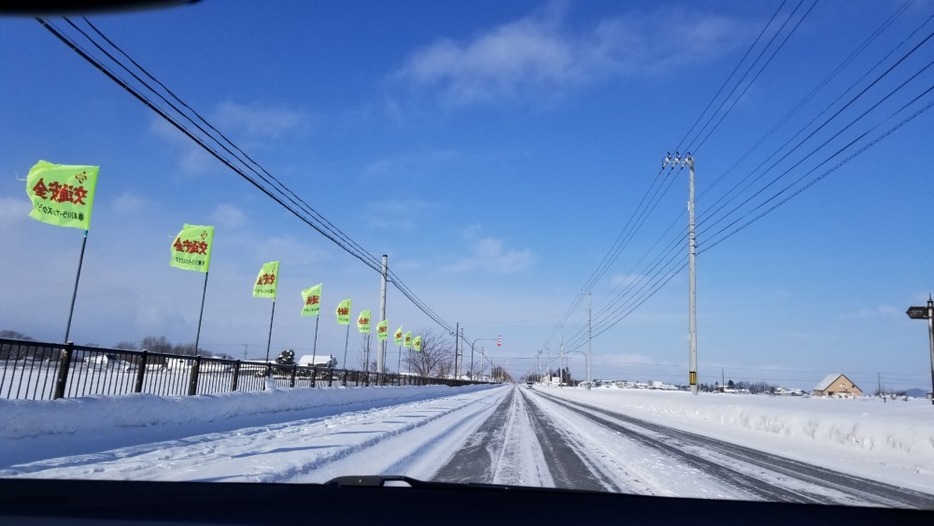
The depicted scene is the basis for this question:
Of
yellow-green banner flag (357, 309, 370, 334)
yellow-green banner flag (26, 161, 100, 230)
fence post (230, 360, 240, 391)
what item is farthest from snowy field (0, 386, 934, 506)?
yellow-green banner flag (357, 309, 370, 334)

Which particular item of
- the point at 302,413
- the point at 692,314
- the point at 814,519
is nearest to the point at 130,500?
the point at 814,519

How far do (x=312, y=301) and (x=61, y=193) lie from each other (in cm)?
1991

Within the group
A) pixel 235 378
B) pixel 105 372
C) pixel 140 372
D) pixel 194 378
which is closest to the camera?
pixel 105 372

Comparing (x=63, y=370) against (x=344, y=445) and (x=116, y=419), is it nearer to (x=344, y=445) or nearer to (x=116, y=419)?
(x=116, y=419)

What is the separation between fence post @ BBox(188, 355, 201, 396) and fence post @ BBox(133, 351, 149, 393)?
7.93 ft

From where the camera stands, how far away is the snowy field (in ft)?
26.1

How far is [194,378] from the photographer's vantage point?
15.5m

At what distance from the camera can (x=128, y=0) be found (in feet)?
14.2

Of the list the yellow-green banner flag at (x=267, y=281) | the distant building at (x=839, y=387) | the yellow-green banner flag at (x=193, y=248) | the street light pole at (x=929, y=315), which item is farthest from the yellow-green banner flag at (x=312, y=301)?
the distant building at (x=839, y=387)

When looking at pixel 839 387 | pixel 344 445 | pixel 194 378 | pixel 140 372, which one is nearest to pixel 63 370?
pixel 140 372

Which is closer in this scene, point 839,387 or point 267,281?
point 267,281

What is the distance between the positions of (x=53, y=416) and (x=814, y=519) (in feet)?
34.0

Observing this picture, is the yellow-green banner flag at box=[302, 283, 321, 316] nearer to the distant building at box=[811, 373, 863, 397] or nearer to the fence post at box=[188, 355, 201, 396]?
the fence post at box=[188, 355, 201, 396]

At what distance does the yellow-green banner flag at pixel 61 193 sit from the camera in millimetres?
12133
